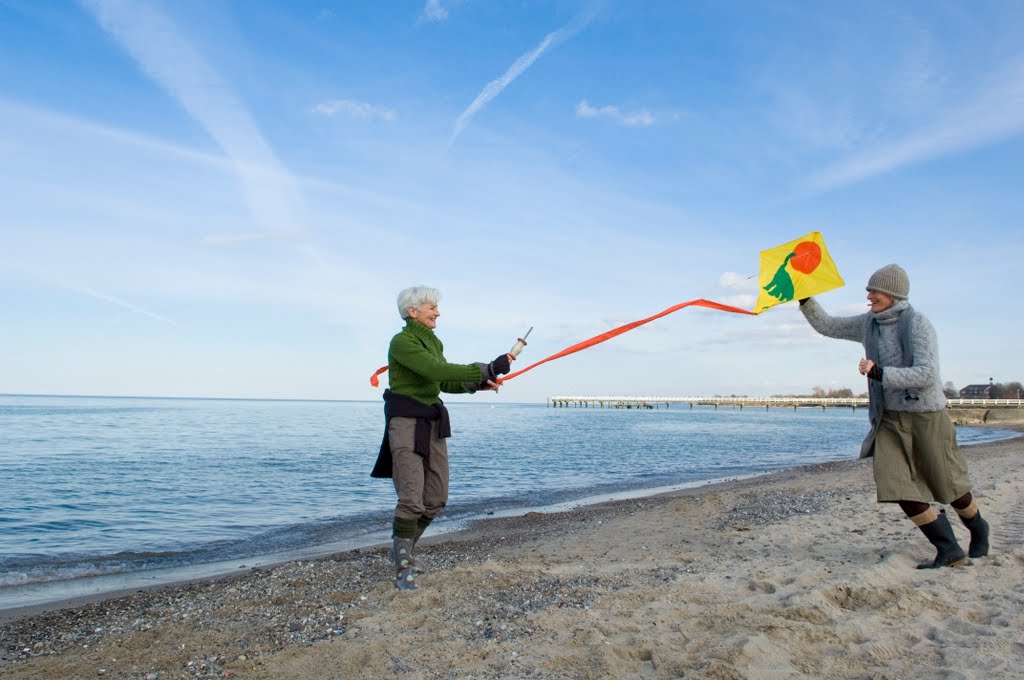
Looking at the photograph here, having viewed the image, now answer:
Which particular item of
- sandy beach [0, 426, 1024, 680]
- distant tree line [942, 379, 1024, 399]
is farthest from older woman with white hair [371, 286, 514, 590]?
distant tree line [942, 379, 1024, 399]

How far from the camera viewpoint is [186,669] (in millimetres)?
3688

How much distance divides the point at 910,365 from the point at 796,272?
1.07 m

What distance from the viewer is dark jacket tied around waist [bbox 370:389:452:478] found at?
5.16 metres

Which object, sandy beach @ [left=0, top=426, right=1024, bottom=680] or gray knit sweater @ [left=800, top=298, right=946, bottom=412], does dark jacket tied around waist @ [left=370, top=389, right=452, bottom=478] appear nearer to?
sandy beach @ [left=0, top=426, right=1024, bottom=680]

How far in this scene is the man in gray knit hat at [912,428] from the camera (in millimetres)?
4730

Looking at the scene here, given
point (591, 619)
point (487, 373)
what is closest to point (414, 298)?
point (487, 373)

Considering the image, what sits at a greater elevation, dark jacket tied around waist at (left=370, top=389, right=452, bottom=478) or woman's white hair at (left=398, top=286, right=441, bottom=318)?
woman's white hair at (left=398, top=286, right=441, bottom=318)

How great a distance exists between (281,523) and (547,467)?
11.0 m

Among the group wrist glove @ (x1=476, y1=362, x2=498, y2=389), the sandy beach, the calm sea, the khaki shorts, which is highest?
wrist glove @ (x1=476, y1=362, x2=498, y2=389)

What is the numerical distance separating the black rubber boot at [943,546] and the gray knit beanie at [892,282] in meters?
1.59

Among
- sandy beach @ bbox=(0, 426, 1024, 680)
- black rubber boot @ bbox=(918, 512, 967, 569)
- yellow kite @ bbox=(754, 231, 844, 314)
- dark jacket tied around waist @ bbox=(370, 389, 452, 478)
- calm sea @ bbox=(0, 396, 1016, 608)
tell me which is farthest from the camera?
calm sea @ bbox=(0, 396, 1016, 608)

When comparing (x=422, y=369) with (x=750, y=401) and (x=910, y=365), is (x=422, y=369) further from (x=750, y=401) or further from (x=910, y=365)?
(x=750, y=401)

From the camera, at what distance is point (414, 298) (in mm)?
5391

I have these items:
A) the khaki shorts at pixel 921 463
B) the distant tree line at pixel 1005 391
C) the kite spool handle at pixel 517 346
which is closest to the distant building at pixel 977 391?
the distant tree line at pixel 1005 391
